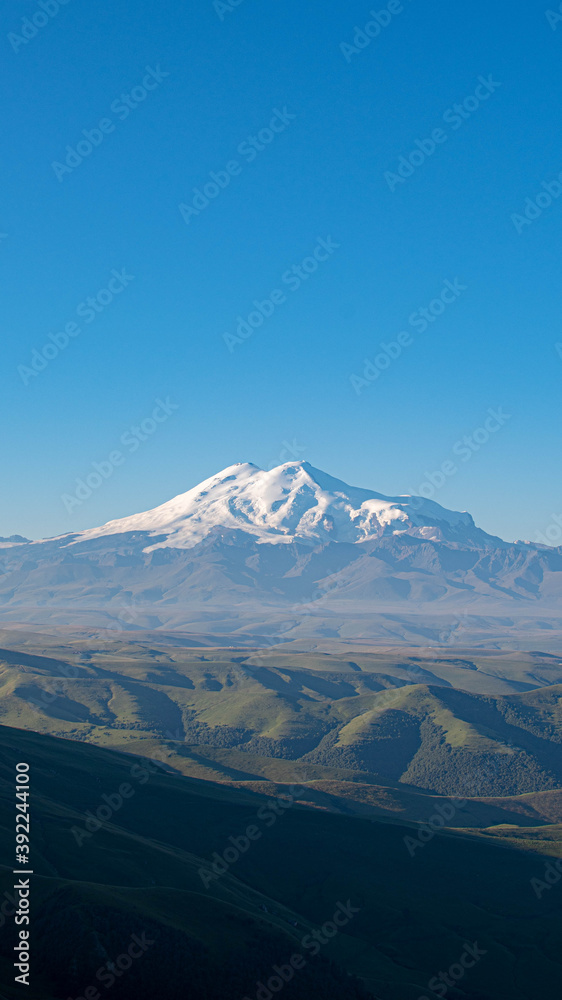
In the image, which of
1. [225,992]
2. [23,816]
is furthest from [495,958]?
[23,816]

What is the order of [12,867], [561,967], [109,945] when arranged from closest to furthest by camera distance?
[109,945]
[12,867]
[561,967]

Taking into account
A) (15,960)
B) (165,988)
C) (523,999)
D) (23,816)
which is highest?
(523,999)

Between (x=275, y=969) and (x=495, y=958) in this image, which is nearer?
(x=275, y=969)

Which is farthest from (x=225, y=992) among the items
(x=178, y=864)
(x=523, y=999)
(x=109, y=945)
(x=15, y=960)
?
(x=523, y=999)

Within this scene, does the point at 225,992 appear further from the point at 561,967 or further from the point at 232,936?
the point at 561,967

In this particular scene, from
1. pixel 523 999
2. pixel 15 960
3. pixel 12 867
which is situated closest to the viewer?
pixel 15 960

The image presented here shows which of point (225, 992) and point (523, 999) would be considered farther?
point (523, 999)

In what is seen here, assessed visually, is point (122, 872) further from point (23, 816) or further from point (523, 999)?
point (523, 999)

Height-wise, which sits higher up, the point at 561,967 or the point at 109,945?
the point at 561,967

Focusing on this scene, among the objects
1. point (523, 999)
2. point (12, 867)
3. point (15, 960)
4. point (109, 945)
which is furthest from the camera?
point (523, 999)
